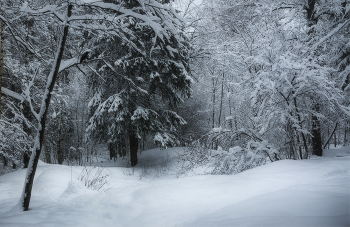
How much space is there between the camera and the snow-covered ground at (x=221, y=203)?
1.81 m

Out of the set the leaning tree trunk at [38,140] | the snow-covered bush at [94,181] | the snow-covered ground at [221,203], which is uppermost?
the leaning tree trunk at [38,140]

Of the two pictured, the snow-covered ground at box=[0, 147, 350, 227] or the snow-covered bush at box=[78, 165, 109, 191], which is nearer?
the snow-covered ground at box=[0, 147, 350, 227]

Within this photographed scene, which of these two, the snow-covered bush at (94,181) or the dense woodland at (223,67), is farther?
the snow-covered bush at (94,181)

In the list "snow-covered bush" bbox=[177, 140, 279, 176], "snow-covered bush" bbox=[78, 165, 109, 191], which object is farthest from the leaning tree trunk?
"snow-covered bush" bbox=[177, 140, 279, 176]

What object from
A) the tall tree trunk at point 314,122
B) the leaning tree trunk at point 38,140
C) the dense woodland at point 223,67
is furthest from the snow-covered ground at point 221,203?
the tall tree trunk at point 314,122

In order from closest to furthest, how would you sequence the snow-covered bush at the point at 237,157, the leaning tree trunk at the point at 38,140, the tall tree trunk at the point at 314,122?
A: the leaning tree trunk at the point at 38,140 → the tall tree trunk at the point at 314,122 → the snow-covered bush at the point at 237,157

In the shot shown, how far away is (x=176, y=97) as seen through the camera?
37.8ft

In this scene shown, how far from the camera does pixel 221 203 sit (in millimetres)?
2732

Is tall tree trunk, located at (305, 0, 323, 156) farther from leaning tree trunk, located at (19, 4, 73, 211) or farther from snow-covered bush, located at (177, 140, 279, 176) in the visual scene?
leaning tree trunk, located at (19, 4, 73, 211)

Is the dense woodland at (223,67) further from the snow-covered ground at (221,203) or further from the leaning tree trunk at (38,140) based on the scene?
the snow-covered ground at (221,203)

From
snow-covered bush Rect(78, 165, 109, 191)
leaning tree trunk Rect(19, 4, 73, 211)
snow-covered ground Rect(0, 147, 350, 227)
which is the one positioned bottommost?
snow-covered bush Rect(78, 165, 109, 191)

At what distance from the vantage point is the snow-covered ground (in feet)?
5.92

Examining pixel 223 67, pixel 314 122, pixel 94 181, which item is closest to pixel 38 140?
pixel 94 181

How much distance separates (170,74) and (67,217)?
8.84 metres
